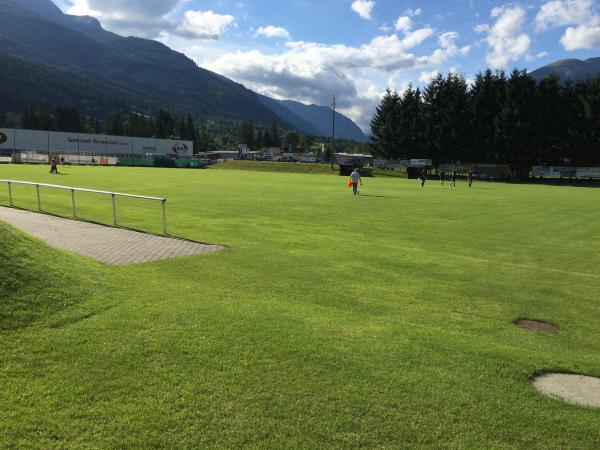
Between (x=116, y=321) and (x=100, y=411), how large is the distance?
6.46 ft

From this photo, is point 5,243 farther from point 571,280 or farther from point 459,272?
point 571,280

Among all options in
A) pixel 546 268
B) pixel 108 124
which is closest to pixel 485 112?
pixel 546 268

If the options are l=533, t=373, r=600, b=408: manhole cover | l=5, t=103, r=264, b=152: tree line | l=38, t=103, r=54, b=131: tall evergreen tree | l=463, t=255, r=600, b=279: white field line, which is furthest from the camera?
l=38, t=103, r=54, b=131: tall evergreen tree

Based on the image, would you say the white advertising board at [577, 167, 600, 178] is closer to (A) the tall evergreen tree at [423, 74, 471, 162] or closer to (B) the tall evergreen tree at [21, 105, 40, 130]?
(A) the tall evergreen tree at [423, 74, 471, 162]

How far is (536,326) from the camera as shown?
6902 mm

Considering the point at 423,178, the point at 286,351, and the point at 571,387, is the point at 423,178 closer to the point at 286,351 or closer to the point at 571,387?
the point at 571,387

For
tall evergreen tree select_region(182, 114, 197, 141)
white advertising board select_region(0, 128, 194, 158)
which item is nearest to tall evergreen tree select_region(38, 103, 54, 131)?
tall evergreen tree select_region(182, 114, 197, 141)

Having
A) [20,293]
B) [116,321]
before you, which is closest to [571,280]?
[116,321]

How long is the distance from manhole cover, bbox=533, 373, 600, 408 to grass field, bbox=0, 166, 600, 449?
16 centimetres

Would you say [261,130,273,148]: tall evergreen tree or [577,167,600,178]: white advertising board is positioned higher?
[261,130,273,148]: tall evergreen tree

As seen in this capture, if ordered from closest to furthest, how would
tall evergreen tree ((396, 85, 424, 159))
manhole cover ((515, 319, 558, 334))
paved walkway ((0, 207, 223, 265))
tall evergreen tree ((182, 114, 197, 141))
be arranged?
1. manhole cover ((515, 319, 558, 334))
2. paved walkway ((0, 207, 223, 265))
3. tall evergreen tree ((396, 85, 424, 159))
4. tall evergreen tree ((182, 114, 197, 141))

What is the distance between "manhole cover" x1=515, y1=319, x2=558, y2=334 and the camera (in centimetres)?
675

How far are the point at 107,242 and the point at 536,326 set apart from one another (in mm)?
9382

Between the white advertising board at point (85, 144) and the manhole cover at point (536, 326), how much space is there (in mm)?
101200
